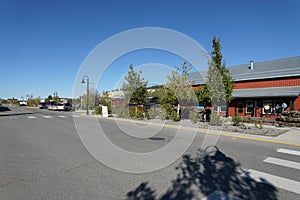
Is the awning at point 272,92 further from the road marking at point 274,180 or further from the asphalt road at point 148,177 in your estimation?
the road marking at point 274,180

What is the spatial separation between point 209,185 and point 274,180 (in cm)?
165

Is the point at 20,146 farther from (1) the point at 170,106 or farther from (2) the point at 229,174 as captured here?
(1) the point at 170,106

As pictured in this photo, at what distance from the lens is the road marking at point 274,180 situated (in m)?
3.86

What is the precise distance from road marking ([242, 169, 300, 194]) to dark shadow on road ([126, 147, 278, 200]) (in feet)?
0.41

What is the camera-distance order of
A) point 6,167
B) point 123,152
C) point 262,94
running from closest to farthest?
point 6,167, point 123,152, point 262,94

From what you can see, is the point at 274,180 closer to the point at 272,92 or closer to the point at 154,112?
the point at 272,92

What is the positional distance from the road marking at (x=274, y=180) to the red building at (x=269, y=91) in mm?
16031

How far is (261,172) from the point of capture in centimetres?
466

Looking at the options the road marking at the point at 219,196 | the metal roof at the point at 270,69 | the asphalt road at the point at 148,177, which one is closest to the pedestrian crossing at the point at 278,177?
the asphalt road at the point at 148,177

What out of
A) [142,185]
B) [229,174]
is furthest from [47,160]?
[229,174]

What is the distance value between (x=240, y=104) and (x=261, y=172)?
18967 mm

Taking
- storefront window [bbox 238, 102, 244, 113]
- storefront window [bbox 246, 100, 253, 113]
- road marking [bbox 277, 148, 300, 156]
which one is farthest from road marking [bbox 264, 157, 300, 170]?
storefront window [bbox 238, 102, 244, 113]

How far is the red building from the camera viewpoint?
1796 cm

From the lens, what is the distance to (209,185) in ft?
12.6
